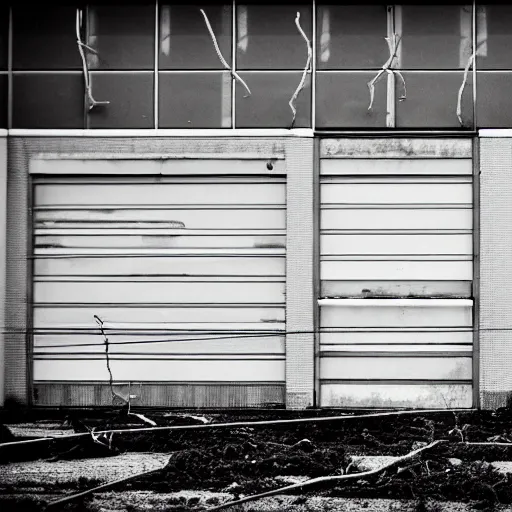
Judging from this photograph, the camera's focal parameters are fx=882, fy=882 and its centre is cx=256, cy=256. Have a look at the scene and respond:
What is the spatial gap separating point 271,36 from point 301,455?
6195mm

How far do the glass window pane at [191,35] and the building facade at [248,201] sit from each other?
0.03 meters

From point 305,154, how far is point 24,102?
4196mm

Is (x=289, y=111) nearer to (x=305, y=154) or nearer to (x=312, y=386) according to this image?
(x=305, y=154)

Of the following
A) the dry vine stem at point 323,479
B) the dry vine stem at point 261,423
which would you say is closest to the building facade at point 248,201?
the dry vine stem at point 261,423

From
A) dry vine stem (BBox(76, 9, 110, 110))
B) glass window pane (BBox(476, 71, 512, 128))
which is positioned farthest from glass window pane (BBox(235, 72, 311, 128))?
glass window pane (BBox(476, 71, 512, 128))

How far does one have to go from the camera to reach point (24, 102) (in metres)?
13.0

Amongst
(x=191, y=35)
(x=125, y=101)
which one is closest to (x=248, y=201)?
(x=125, y=101)

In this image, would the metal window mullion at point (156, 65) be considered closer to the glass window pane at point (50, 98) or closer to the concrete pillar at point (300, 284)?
the glass window pane at point (50, 98)

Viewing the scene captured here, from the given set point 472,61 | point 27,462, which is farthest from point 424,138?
A: point 27,462

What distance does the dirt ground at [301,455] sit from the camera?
8484 millimetres

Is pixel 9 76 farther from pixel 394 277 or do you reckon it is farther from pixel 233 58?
pixel 394 277

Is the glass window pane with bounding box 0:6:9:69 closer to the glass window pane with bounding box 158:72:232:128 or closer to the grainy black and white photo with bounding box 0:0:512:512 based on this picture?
the grainy black and white photo with bounding box 0:0:512:512

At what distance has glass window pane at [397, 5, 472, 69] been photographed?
41.9 ft

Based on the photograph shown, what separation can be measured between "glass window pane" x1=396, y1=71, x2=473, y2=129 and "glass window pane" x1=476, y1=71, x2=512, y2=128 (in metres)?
0.14
